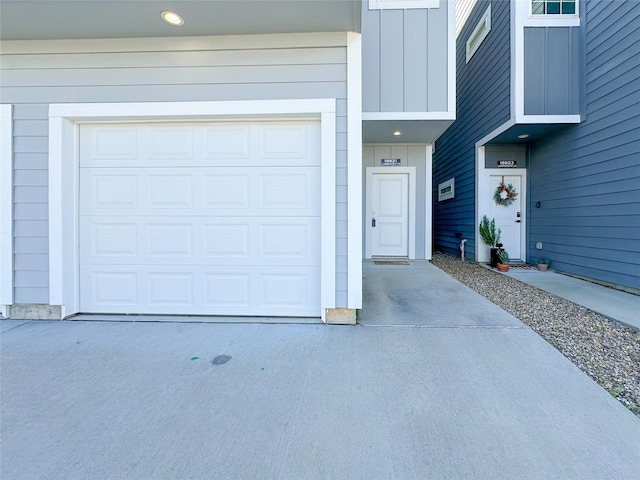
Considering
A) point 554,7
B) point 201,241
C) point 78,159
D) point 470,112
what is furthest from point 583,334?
point 470,112

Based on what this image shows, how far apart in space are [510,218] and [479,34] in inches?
173

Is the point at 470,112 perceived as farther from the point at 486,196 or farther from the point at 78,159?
the point at 78,159

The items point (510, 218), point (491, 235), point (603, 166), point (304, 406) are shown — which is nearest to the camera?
point (304, 406)

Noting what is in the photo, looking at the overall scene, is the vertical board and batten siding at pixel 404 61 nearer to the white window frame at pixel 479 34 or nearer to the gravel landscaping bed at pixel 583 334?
the white window frame at pixel 479 34

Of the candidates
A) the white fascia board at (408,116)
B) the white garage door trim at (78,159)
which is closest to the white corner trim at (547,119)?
the white fascia board at (408,116)

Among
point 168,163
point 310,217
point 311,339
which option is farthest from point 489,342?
point 168,163

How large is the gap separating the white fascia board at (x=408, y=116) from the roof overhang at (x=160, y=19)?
212cm

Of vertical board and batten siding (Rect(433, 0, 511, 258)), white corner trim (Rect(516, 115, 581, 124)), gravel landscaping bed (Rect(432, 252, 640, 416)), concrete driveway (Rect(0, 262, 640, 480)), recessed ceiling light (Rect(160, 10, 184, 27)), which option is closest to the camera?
concrete driveway (Rect(0, 262, 640, 480))

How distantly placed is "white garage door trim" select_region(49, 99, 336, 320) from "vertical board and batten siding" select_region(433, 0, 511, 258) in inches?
179

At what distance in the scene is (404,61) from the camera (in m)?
4.70

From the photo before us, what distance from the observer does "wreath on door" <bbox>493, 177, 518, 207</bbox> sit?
6.29m

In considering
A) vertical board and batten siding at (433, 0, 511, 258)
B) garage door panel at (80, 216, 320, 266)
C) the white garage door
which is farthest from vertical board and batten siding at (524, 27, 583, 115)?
garage door panel at (80, 216, 320, 266)

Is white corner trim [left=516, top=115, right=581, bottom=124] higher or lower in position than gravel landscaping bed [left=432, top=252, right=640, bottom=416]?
higher

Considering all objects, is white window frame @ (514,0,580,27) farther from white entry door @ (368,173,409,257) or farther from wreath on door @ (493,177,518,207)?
white entry door @ (368,173,409,257)
